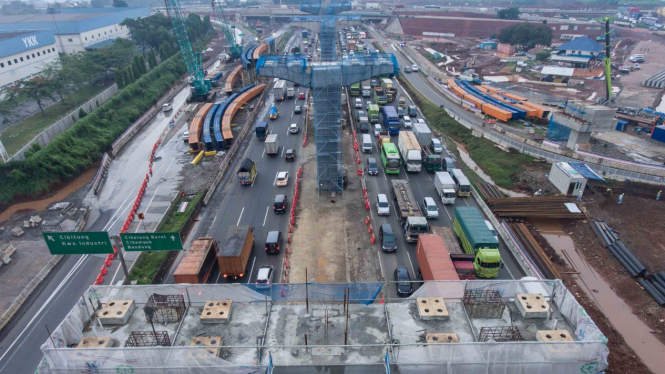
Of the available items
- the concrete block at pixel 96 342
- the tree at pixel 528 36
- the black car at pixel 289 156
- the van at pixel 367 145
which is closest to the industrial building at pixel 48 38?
the black car at pixel 289 156

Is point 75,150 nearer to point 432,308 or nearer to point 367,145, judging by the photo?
point 367,145

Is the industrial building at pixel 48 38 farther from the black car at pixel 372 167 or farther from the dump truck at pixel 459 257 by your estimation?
the dump truck at pixel 459 257

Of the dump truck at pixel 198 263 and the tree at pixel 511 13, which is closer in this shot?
the dump truck at pixel 198 263

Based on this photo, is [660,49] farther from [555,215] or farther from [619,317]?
[619,317]

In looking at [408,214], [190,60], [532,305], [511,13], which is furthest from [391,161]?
[511,13]

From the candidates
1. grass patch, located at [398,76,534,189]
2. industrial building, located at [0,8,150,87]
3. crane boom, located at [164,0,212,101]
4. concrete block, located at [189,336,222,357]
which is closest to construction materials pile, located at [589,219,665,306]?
grass patch, located at [398,76,534,189]

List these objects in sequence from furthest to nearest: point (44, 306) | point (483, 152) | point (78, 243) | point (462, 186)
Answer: point (483, 152), point (462, 186), point (44, 306), point (78, 243)
